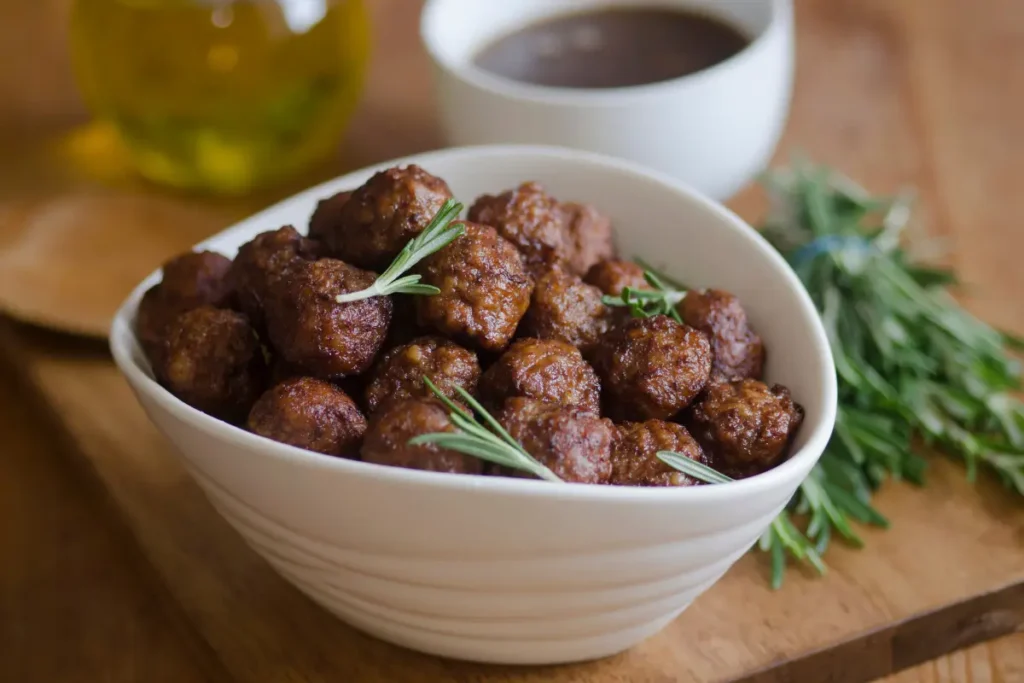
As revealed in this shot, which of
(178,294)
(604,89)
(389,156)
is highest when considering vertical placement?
(178,294)

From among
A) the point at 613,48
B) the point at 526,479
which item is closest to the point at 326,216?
the point at 526,479

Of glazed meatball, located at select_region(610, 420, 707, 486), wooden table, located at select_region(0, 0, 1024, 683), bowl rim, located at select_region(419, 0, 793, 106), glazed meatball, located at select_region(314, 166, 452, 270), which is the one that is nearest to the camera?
glazed meatball, located at select_region(610, 420, 707, 486)

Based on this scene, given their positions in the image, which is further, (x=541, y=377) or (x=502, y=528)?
(x=541, y=377)

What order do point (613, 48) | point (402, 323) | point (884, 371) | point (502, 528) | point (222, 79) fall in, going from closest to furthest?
point (502, 528), point (402, 323), point (884, 371), point (222, 79), point (613, 48)

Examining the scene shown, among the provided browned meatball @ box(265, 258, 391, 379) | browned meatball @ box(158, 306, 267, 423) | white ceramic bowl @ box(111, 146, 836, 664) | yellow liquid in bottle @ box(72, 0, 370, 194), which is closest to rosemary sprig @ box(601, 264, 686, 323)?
white ceramic bowl @ box(111, 146, 836, 664)

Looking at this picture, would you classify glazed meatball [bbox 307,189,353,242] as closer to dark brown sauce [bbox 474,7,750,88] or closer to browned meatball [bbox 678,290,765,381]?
browned meatball [bbox 678,290,765,381]

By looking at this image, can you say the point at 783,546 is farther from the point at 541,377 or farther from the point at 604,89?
the point at 604,89

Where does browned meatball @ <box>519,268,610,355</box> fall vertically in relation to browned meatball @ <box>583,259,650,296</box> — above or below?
above

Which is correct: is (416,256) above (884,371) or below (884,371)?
above
